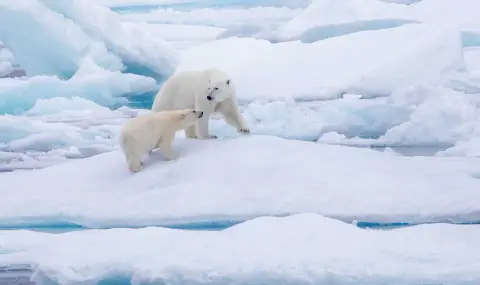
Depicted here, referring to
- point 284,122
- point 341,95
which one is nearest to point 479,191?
point 284,122

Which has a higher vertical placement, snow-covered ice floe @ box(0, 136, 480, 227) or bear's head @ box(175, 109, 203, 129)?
bear's head @ box(175, 109, 203, 129)

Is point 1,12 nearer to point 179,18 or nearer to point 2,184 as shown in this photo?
point 179,18

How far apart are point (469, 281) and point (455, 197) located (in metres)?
0.56

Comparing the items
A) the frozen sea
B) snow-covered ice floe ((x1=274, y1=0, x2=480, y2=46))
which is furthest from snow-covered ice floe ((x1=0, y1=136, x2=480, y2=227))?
snow-covered ice floe ((x1=274, y1=0, x2=480, y2=46))

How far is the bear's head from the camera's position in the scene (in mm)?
2357

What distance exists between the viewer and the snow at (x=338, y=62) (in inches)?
140

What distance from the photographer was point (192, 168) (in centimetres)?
232

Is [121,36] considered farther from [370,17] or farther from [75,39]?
[370,17]

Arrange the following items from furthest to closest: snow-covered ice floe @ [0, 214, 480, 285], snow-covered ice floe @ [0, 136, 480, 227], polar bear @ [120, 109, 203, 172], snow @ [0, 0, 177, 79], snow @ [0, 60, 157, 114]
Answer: snow @ [0, 0, 177, 79] < snow @ [0, 60, 157, 114] < polar bear @ [120, 109, 203, 172] < snow-covered ice floe @ [0, 136, 480, 227] < snow-covered ice floe @ [0, 214, 480, 285]

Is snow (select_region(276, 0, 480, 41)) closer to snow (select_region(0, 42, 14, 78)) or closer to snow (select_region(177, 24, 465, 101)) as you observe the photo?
snow (select_region(177, 24, 465, 101))

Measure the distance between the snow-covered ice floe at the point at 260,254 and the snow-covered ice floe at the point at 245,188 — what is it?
13 centimetres

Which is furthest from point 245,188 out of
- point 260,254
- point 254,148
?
point 260,254

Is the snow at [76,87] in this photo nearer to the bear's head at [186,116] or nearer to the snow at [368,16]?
the snow at [368,16]

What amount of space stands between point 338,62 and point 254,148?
1536 millimetres
